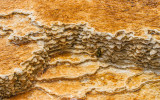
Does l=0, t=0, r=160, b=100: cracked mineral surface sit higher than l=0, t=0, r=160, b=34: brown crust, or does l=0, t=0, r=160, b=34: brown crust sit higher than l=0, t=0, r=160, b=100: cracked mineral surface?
l=0, t=0, r=160, b=34: brown crust

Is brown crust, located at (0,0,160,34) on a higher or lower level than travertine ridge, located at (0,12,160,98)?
higher

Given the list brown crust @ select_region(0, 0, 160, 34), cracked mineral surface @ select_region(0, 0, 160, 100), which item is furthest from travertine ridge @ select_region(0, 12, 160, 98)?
brown crust @ select_region(0, 0, 160, 34)

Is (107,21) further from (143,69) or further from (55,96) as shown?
(55,96)

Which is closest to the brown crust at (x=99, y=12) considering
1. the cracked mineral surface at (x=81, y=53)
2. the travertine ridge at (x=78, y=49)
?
the cracked mineral surface at (x=81, y=53)

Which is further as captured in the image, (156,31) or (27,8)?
(27,8)

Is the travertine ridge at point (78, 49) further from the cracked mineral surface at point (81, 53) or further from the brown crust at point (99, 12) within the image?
the brown crust at point (99, 12)

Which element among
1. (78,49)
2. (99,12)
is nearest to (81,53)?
→ (78,49)

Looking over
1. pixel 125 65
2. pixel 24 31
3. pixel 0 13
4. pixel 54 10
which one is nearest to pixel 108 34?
pixel 125 65

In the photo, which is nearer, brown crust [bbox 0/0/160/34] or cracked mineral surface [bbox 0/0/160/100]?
cracked mineral surface [bbox 0/0/160/100]

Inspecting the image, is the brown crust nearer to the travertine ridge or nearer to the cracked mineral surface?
the cracked mineral surface
